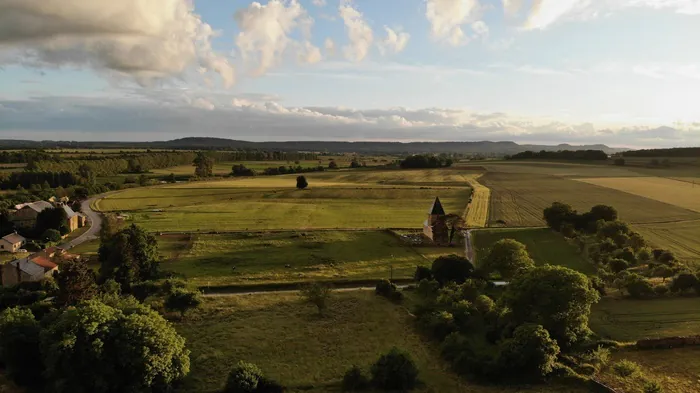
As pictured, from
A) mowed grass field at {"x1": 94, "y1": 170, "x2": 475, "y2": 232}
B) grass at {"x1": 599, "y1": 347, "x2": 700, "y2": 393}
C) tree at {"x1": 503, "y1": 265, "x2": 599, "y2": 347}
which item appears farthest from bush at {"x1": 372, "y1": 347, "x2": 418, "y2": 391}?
mowed grass field at {"x1": 94, "y1": 170, "x2": 475, "y2": 232}

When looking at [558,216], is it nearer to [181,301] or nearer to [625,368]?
[625,368]

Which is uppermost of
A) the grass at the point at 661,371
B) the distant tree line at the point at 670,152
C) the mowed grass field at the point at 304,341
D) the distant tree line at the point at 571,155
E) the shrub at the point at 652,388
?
the distant tree line at the point at 670,152

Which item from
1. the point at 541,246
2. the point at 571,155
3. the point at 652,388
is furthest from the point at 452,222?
the point at 571,155

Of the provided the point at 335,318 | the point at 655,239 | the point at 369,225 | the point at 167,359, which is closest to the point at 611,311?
the point at 335,318

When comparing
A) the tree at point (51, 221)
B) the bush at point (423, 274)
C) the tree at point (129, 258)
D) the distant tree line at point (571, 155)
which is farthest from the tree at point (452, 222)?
the distant tree line at point (571, 155)

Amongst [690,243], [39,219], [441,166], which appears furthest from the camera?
[441,166]

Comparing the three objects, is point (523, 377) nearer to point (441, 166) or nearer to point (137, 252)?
point (137, 252)

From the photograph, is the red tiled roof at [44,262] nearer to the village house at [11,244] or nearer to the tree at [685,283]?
the village house at [11,244]
